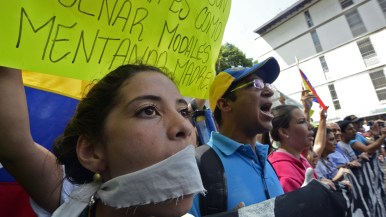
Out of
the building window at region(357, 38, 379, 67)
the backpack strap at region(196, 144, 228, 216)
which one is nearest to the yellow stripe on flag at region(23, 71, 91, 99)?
the backpack strap at region(196, 144, 228, 216)

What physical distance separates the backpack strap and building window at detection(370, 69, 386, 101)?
2373 centimetres

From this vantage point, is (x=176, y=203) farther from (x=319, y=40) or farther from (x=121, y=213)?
(x=319, y=40)

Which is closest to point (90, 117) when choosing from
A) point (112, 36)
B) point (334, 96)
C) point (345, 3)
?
point (112, 36)

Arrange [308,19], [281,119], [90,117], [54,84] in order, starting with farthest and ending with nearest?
[308,19], [281,119], [54,84], [90,117]

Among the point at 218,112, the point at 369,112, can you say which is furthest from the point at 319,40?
the point at 218,112

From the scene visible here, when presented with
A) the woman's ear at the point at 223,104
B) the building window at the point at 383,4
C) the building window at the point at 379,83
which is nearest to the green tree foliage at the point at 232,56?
the building window at the point at 379,83

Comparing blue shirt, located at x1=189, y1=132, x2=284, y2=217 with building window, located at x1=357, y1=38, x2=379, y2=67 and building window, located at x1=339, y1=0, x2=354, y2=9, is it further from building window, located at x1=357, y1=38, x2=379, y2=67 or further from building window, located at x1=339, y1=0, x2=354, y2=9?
building window, located at x1=339, y1=0, x2=354, y2=9

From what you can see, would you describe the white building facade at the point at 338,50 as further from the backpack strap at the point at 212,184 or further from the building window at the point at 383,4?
the backpack strap at the point at 212,184

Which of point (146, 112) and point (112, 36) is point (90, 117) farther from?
point (112, 36)

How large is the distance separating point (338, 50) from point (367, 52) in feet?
7.50

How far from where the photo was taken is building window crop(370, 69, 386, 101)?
2050cm

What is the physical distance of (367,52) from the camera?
70.9 feet

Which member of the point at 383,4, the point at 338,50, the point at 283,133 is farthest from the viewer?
the point at 338,50

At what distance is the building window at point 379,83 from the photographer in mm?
20500
